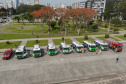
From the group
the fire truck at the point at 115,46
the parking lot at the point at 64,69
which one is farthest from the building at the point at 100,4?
the parking lot at the point at 64,69

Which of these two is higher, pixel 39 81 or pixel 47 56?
pixel 47 56

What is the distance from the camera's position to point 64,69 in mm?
18531

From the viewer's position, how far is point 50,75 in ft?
55.2

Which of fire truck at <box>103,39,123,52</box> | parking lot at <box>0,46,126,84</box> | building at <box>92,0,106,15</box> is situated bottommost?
parking lot at <box>0,46,126,84</box>

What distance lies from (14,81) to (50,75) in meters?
5.19

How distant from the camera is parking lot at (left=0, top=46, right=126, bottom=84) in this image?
15750 mm

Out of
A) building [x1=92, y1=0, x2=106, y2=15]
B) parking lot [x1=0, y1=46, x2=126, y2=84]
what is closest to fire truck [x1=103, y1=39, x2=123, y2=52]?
parking lot [x1=0, y1=46, x2=126, y2=84]

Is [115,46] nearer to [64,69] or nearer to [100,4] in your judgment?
[64,69]

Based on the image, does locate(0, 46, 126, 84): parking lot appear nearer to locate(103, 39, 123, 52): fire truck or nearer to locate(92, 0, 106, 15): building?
locate(103, 39, 123, 52): fire truck

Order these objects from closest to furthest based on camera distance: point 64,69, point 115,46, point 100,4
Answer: point 64,69 → point 115,46 → point 100,4

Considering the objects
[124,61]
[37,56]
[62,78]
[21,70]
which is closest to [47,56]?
[37,56]

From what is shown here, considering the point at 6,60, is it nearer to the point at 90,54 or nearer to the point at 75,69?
the point at 75,69

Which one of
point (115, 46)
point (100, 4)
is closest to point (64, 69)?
point (115, 46)

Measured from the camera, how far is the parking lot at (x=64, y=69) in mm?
15750
